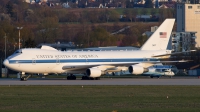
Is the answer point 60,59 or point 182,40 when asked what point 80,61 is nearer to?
point 60,59

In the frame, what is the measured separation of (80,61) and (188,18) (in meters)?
110

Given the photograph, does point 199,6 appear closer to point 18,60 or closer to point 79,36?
point 79,36

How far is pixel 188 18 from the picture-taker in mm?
177125

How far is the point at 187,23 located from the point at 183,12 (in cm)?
361

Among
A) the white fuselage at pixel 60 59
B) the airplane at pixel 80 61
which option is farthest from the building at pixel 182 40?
the white fuselage at pixel 60 59

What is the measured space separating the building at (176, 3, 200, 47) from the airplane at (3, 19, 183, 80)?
103 meters

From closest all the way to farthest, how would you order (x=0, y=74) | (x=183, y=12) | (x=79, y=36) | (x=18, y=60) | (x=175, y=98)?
(x=175, y=98) → (x=18, y=60) → (x=0, y=74) → (x=79, y=36) → (x=183, y=12)

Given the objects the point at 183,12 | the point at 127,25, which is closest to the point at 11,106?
the point at 183,12

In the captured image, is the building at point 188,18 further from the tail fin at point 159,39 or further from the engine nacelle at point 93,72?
→ the engine nacelle at point 93,72

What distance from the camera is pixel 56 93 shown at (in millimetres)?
48500

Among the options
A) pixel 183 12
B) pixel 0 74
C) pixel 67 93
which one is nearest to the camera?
pixel 67 93

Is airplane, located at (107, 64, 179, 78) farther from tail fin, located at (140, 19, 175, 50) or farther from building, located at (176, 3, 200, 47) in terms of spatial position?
building, located at (176, 3, 200, 47)

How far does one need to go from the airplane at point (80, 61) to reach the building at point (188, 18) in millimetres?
102984

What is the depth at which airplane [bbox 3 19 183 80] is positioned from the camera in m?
67.8
